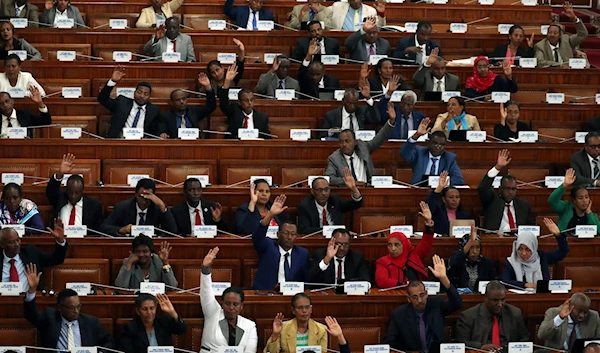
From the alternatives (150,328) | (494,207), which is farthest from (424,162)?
(150,328)

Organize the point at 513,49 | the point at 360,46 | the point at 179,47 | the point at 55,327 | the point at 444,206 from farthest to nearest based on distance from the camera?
1. the point at 513,49
2. the point at 360,46
3. the point at 179,47
4. the point at 444,206
5. the point at 55,327

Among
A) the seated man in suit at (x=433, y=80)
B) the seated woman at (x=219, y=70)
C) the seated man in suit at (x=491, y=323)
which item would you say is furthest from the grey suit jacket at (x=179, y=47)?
the seated man in suit at (x=491, y=323)

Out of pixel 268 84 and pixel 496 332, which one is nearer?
pixel 496 332

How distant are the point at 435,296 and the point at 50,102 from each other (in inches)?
106

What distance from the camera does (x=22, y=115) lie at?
6.75 metres

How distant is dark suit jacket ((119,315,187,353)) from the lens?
5129 mm

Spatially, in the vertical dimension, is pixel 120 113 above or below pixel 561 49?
below

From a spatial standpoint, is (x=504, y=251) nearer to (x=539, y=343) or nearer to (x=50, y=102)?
(x=539, y=343)

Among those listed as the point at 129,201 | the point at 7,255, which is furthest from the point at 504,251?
the point at 7,255

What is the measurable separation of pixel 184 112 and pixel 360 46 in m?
1.29

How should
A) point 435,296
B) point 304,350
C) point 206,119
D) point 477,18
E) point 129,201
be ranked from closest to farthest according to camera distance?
point 304,350 → point 435,296 → point 129,201 → point 206,119 → point 477,18

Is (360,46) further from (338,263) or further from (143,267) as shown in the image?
(143,267)

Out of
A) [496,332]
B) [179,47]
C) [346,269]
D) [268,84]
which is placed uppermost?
[179,47]

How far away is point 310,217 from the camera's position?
241 inches
